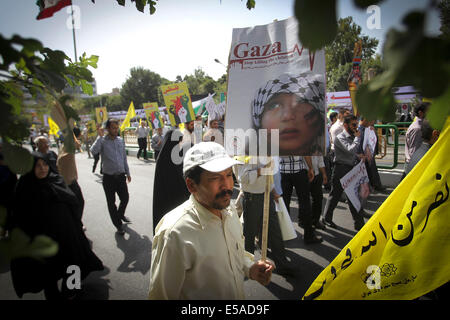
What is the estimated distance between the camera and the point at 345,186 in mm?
4164

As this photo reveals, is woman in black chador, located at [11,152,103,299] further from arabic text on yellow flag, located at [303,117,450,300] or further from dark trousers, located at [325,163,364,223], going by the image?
dark trousers, located at [325,163,364,223]

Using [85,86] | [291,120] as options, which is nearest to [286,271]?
[291,120]

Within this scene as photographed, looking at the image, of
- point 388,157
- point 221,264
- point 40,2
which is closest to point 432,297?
point 221,264

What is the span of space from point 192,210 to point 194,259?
27 centimetres

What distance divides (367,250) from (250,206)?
1858mm

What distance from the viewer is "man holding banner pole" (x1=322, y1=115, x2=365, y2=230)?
440 centimetres

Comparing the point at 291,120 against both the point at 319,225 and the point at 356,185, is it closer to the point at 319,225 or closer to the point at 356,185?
the point at 356,185

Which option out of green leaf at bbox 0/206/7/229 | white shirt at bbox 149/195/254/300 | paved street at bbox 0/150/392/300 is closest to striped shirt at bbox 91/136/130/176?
paved street at bbox 0/150/392/300

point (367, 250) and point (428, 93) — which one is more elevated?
point (428, 93)

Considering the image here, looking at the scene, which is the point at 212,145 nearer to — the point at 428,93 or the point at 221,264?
the point at 221,264

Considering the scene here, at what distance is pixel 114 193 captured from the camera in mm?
→ 4980

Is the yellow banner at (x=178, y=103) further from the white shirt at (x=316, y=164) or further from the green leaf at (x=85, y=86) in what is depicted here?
the green leaf at (x=85, y=86)

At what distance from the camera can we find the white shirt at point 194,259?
1.39 meters
